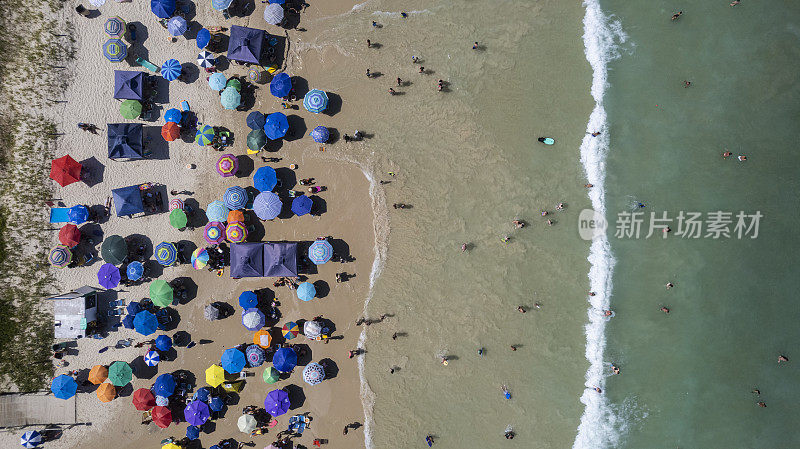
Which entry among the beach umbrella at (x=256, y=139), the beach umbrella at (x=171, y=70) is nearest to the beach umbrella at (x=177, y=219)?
the beach umbrella at (x=256, y=139)

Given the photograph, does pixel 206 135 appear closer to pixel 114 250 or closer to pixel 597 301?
pixel 114 250

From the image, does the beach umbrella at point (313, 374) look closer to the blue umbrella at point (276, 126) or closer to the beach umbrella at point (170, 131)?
the blue umbrella at point (276, 126)

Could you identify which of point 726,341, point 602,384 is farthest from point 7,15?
point 726,341

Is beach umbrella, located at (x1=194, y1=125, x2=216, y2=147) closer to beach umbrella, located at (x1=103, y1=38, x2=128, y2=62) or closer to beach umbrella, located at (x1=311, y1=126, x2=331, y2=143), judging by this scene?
beach umbrella, located at (x1=311, y1=126, x2=331, y2=143)

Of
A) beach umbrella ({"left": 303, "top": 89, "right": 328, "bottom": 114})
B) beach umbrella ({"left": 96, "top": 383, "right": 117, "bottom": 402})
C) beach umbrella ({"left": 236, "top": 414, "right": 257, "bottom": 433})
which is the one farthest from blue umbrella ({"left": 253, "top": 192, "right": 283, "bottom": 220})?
beach umbrella ({"left": 96, "top": 383, "right": 117, "bottom": 402})

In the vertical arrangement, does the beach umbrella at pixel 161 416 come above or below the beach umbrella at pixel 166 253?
below

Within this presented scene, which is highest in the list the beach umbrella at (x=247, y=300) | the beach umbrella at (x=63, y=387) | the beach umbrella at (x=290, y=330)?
the beach umbrella at (x=247, y=300)

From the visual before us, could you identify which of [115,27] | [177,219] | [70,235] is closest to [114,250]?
[70,235]
